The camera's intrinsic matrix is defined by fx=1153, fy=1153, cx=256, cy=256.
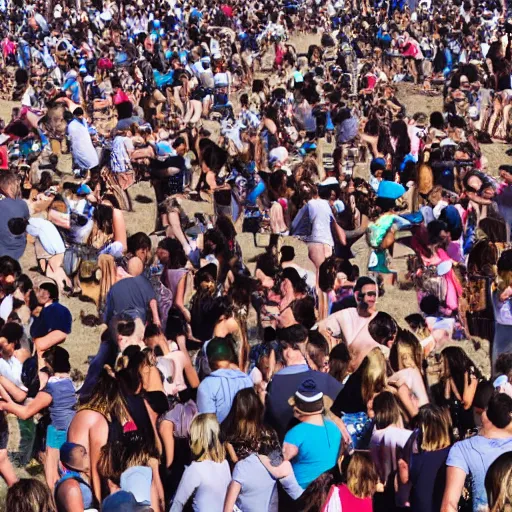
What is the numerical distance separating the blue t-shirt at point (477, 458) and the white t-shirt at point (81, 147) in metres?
10.00

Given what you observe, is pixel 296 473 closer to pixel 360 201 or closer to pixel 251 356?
pixel 251 356

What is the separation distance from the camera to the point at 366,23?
2686 cm

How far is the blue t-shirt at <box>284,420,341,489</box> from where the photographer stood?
258 inches

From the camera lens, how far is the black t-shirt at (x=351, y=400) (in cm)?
717

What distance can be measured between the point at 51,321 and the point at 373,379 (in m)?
Answer: 2.88

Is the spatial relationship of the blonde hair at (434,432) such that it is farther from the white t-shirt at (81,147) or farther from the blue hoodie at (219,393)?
the white t-shirt at (81,147)

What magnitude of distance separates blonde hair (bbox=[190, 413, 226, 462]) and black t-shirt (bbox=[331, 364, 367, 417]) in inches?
40.1

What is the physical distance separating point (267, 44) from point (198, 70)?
5000mm

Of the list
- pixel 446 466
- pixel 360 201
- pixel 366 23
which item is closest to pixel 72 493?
pixel 446 466

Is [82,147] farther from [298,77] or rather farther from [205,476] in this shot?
[205,476]

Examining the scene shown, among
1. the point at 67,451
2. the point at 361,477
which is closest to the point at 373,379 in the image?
the point at 361,477

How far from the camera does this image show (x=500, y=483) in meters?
5.83

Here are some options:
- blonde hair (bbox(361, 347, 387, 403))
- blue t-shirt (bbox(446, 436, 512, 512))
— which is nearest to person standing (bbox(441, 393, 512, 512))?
blue t-shirt (bbox(446, 436, 512, 512))

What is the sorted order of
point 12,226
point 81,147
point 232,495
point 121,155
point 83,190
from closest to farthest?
point 232,495
point 12,226
point 83,190
point 121,155
point 81,147
